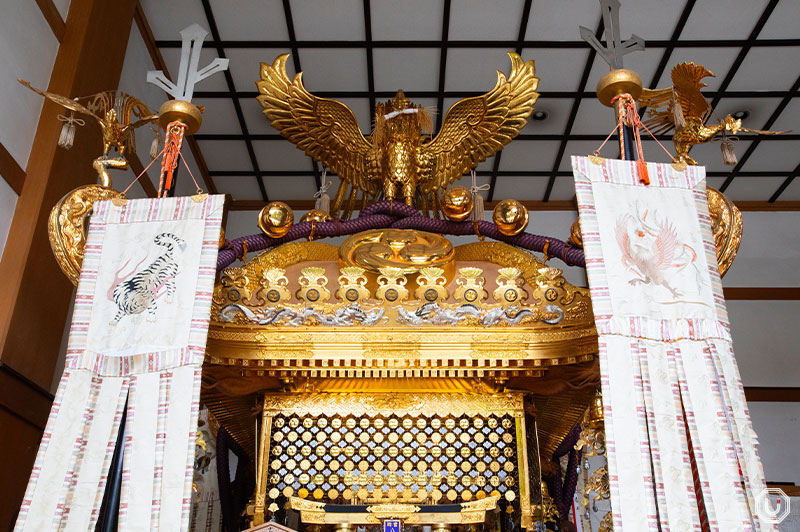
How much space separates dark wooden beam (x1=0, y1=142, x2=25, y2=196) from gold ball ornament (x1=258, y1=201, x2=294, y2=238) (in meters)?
1.73

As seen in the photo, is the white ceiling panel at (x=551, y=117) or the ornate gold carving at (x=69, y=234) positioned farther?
the white ceiling panel at (x=551, y=117)

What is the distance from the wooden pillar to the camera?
402 centimetres

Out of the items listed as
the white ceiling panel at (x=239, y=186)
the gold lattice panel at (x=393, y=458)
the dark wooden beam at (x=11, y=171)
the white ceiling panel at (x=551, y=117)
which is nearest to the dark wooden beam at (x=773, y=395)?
the white ceiling panel at (x=551, y=117)

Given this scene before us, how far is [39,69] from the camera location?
4.77m

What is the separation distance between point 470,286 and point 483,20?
3443 mm

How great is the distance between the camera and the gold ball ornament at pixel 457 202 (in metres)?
4.19

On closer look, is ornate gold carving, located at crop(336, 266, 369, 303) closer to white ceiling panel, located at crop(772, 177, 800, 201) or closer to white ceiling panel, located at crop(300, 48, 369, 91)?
white ceiling panel, located at crop(300, 48, 369, 91)

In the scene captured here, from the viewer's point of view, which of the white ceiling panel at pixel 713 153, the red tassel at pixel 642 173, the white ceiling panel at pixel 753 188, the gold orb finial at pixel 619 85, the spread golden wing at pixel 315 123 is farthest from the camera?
the white ceiling panel at pixel 753 188

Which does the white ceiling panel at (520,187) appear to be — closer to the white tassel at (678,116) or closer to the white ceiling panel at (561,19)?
the white ceiling panel at (561,19)

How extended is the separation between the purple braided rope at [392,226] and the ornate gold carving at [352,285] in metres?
0.39

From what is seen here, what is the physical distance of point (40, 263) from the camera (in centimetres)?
441

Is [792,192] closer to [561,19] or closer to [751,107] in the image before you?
[751,107]

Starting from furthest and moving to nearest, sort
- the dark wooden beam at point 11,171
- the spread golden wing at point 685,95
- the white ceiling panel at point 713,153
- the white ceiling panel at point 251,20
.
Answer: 1. the white ceiling panel at point 713,153
2. the white ceiling panel at point 251,20
3. the dark wooden beam at point 11,171
4. the spread golden wing at point 685,95

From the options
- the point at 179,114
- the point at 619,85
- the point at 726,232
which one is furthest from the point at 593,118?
the point at 179,114
